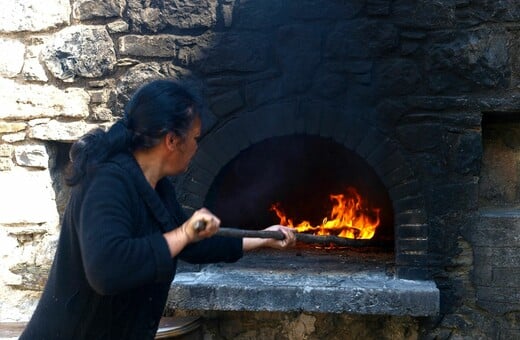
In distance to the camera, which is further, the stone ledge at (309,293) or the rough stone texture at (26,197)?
the rough stone texture at (26,197)

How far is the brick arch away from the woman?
4.47ft

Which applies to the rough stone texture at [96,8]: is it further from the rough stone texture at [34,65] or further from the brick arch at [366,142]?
the brick arch at [366,142]

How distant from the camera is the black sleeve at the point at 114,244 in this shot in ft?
6.03

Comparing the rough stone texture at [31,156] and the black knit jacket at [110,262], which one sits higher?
the rough stone texture at [31,156]

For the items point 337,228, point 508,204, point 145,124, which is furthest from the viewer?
point 337,228

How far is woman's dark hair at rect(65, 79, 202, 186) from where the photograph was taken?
6.69 feet

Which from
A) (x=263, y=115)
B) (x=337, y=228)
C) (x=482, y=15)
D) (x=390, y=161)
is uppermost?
(x=482, y=15)

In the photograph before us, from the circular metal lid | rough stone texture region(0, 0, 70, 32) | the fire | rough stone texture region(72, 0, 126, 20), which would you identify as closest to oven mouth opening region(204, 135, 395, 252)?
the fire

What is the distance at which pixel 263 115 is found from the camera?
140 inches

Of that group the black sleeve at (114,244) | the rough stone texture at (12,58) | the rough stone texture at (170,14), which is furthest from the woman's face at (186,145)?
the rough stone texture at (12,58)

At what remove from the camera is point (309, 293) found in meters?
3.41

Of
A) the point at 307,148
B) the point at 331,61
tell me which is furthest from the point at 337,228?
the point at 331,61

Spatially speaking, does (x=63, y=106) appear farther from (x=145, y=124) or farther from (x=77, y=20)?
(x=145, y=124)

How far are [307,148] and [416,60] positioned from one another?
1316 millimetres
